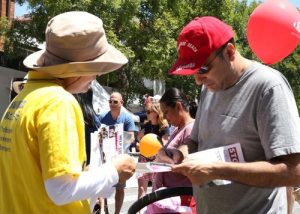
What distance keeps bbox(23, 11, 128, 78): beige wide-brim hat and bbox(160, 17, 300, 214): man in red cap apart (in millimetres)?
429

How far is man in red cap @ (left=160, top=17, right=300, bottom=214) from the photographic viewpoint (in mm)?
2061

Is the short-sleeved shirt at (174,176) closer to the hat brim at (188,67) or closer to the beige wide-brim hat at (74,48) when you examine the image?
the hat brim at (188,67)

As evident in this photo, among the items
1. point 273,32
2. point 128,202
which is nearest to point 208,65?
point 273,32

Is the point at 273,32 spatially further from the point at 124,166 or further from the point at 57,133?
the point at 57,133

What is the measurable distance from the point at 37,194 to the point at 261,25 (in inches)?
114

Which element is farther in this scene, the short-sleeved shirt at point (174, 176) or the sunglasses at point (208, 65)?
the short-sleeved shirt at point (174, 176)

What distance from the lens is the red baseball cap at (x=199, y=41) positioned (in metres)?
2.27

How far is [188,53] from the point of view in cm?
231

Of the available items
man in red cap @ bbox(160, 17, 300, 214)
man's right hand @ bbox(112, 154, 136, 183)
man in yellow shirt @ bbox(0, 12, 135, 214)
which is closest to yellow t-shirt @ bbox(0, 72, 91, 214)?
man in yellow shirt @ bbox(0, 12, 135, 214)

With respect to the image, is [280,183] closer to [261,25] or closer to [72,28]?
[72,28]

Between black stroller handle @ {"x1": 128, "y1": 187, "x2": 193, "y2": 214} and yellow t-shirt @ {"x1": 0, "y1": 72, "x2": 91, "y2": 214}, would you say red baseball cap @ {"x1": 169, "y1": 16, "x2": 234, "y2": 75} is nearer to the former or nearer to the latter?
yellow t-shirt @ {"x1": 0, "y1": 72, "x2": 91, "y2": 214}

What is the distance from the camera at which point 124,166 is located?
215 cm

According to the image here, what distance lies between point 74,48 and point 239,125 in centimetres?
80

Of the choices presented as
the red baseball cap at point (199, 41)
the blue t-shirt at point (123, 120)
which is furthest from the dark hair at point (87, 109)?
the blue t-shirt at point (123, 120)
